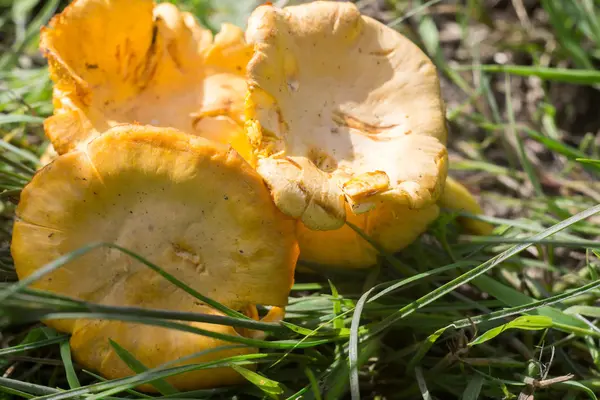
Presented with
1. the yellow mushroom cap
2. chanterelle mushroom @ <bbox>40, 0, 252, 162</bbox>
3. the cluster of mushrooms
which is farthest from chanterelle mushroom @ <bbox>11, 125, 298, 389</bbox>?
chanterelle mushroom @ <bbox>40, 0, 252, 162</bbox>

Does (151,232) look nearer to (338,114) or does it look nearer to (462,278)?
(338,114)

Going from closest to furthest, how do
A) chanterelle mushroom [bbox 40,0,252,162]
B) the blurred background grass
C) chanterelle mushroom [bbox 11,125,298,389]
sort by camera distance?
chanterelle mushroom [bbox 11,125,298,389] < the blurred background grass < chanterelle mushroom [bbox 40,0,252,162]

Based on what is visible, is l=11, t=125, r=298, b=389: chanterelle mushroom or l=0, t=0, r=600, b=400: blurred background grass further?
l=0, t=0, r=600, b=400: blurred background grass

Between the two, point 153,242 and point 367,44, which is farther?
point 367,44

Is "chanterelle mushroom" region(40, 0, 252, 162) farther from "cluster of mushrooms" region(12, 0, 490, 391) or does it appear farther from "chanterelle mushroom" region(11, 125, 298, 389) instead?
"chanterelle mushroom" region(11, 125, 298, 389)

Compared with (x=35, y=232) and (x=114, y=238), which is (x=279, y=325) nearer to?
(x=114, y=238)

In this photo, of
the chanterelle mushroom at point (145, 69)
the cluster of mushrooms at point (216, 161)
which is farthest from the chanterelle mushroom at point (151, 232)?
the chanterelle mushroom at point (145, 69)

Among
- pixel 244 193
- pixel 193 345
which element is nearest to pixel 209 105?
pixel 244 193
